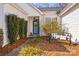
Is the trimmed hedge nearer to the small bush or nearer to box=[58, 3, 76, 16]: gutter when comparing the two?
the small bush

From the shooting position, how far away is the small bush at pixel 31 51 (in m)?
3.74

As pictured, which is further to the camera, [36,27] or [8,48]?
[36,27]

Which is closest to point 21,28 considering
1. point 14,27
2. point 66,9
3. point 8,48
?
point 14,27

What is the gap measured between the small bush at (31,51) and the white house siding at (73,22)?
0.65 m

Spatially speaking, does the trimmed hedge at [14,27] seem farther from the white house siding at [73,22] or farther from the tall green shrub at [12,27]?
the white house siding at [73,22]

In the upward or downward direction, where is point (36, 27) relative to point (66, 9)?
downward

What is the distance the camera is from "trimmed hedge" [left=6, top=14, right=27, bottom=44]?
147 inches

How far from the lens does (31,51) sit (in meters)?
3.75

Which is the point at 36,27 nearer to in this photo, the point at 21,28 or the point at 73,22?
the point at 21,28

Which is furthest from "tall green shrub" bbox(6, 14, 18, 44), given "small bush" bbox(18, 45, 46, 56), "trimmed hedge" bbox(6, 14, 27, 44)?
"small bush" bbox(18, 45, 46, 56)

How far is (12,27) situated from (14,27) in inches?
1.4

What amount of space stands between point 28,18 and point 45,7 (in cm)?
37

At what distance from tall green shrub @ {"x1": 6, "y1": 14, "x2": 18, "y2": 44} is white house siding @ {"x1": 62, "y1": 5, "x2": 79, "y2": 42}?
0.86 m

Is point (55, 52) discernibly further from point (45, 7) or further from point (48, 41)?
point (45, 7)
